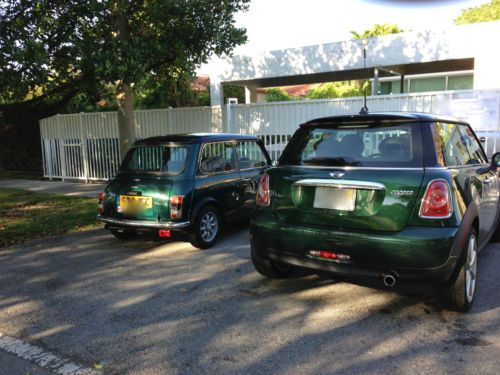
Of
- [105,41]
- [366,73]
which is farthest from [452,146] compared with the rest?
[366,73]

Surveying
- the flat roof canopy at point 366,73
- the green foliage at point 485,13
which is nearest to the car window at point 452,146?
the flat roof canopy at point 366,73

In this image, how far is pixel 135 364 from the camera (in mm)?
3100

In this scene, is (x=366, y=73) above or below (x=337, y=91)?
below

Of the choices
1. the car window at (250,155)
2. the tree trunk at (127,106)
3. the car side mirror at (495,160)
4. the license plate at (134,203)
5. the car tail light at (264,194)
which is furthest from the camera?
the tree trunk at (127,106)

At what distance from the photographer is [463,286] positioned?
364 centimetres

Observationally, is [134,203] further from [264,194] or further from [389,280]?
[389,280]

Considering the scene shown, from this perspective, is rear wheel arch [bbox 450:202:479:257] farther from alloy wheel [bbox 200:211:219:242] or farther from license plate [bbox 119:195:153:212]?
license plate [bbox 119:195:153:212]

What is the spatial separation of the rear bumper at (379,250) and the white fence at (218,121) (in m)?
7.06

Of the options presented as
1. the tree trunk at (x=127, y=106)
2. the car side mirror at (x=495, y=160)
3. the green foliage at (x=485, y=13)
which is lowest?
the car side mirror at (x=495, y=160)

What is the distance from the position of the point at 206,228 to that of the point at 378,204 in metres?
3.13

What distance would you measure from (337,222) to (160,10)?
24.4 feet

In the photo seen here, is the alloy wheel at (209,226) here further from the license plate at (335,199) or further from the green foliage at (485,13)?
the green foliage at (485,13)

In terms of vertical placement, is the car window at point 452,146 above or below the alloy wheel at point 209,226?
above

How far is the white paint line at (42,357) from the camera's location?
9.91 feet
